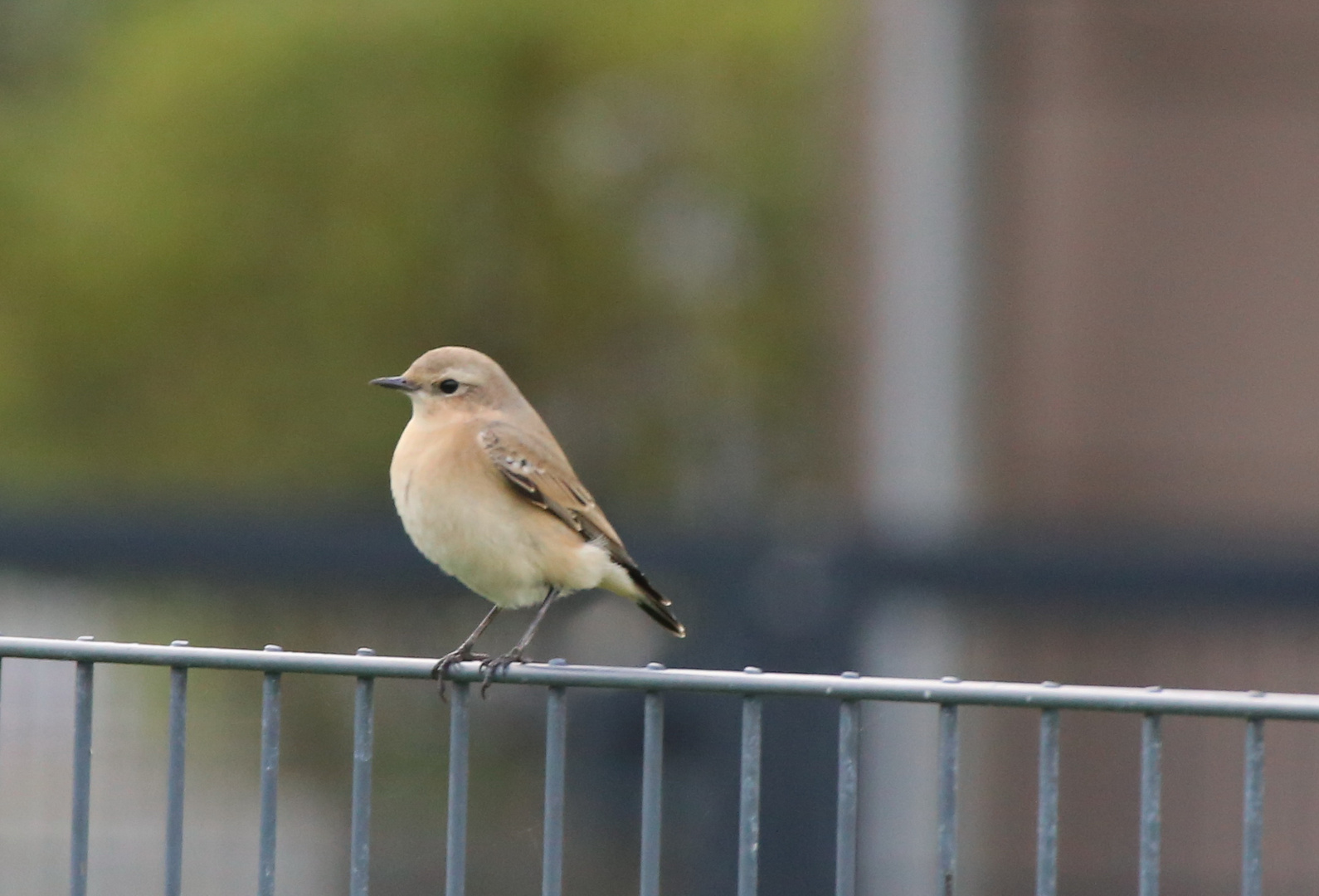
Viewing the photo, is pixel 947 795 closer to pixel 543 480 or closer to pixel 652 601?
pixel 652 601

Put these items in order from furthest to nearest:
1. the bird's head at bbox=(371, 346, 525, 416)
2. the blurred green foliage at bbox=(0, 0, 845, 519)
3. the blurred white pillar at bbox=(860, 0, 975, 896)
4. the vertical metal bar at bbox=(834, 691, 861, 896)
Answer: the blurred white pillar at bbox=(860, 0, 975, 896) < the blurred green foliage at bbox=(0, 0, 845, 519) < the bird's head at bbox=(371, 346, 525, 416) < the vertical metal bar at bbox=(834, 691, 861, 896)

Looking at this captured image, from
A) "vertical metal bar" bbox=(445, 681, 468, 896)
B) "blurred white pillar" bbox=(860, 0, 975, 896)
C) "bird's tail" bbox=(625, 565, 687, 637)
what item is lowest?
"vertical metal bar" bbox=(445, 681, 468, 896)

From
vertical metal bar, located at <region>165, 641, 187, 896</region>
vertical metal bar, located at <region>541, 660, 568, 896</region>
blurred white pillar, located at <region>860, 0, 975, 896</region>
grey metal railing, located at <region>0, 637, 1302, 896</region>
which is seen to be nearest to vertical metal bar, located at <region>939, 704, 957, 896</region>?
grey metal railing, located at <region>0, 637, 1302, 896</region>

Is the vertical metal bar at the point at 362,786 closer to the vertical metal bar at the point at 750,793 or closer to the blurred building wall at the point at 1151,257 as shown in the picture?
the vertical metal bar at the point at 750,793

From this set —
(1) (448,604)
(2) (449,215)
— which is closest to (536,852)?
(1) (448,604)

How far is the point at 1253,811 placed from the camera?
283 centimetres

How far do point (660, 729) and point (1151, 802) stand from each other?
2.67ft

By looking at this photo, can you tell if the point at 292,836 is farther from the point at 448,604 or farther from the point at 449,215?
the point at 449,215

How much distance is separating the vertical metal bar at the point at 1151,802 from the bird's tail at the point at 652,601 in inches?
68.3

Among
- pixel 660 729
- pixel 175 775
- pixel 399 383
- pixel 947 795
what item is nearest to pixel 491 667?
pixel 660 729

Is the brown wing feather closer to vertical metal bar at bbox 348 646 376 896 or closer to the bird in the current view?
the bird

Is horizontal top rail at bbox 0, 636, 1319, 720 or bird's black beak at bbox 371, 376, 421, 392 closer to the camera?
horizontal top rail at bbox 0, 636, 1319, 720

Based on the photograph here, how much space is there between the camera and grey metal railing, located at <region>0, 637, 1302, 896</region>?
2797mm

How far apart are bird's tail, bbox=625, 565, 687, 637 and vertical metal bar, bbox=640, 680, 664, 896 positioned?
1.41 meters
